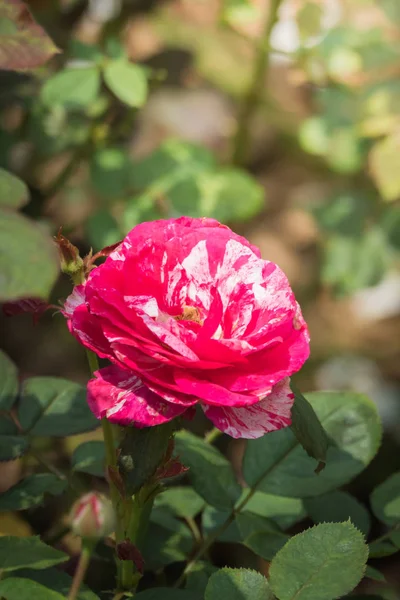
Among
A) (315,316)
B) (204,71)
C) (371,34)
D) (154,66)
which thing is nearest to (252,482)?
(154,66)

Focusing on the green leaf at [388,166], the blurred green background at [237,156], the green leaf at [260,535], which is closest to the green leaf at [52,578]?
the green leaf at [260,535]

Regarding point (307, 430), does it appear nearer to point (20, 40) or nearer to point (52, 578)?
point (52, 578)

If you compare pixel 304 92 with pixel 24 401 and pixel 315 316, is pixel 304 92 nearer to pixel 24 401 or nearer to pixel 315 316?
pixel 315 316

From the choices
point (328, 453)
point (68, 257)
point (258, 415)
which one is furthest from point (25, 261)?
point (328, 453)

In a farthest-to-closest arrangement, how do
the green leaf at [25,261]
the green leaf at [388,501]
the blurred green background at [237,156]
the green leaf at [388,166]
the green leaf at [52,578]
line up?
the green leaf at [388,166], the blurred green background at [237,156], the green leaf at [388,501], the green leaf at [52,578], the green leaf at [25,261]

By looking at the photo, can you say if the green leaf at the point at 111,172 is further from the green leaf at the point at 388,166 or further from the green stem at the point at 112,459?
the green stem at the point at 112,459

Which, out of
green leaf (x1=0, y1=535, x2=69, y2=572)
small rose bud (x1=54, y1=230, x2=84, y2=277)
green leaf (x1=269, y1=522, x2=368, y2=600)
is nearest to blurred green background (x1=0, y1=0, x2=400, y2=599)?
green leaf (x1=269, y1=522, x2=368, y2=600)
